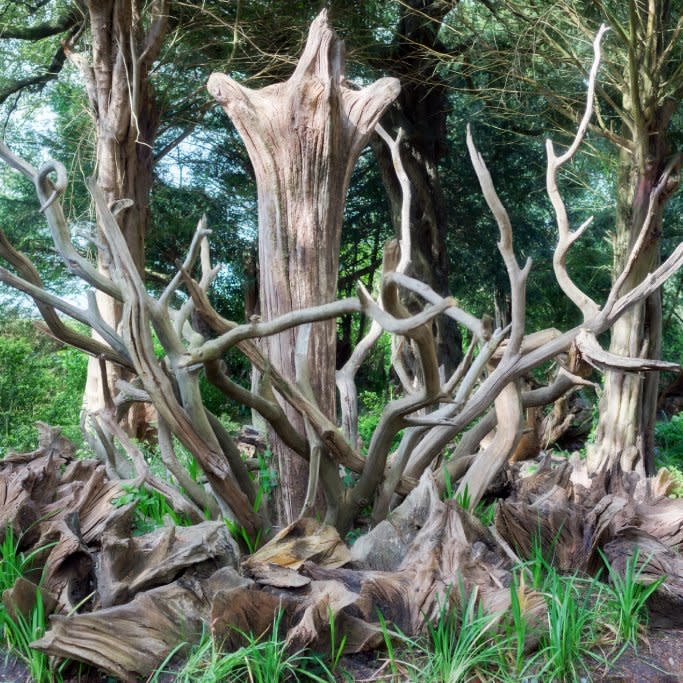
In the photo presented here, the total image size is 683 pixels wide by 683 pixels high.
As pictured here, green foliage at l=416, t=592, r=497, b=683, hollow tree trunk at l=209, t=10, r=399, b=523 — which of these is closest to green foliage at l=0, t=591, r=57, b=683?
green foliage at l=416, t=592, r=497, b=683

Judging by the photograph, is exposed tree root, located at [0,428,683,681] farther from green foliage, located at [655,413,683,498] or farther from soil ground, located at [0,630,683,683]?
green foliage, located at [655,413,683,498]

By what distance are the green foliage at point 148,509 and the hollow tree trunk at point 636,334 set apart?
4352mm

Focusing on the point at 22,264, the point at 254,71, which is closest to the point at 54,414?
the point at 254,71

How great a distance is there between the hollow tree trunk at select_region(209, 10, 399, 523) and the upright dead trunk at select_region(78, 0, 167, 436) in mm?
3632

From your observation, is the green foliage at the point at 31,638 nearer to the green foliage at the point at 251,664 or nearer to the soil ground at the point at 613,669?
the soil ground at the point at 613,669

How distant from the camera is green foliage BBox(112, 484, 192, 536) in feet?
8.43

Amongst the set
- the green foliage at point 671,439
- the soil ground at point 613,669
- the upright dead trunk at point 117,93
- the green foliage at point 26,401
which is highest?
the upright dead trunk at point 117,93

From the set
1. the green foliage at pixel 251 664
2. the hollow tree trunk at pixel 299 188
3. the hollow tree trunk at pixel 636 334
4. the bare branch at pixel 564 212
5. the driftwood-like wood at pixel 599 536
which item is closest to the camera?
the green foliage at pixel 251 664

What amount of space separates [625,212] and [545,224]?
5.97 metres

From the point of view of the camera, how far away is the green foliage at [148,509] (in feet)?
8.43

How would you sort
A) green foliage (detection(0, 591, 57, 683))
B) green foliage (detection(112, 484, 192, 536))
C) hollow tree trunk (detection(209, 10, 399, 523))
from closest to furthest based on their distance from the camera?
1. green foliage (detection(0, 591, 57, 683))
2. green foliage (detection(112, 484, 192, 536))
3. hollow tree trunk (detection(209, 10, 399, 523))

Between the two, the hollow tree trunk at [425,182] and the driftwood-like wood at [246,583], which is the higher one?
the hollow tree trunk at [425,182]

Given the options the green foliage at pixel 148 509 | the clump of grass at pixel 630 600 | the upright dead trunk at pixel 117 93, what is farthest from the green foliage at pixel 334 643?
the upright dead trunk at pixel 117 93

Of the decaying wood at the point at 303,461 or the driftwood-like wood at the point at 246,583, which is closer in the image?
the driftwood-like wood at the point at 246,583
